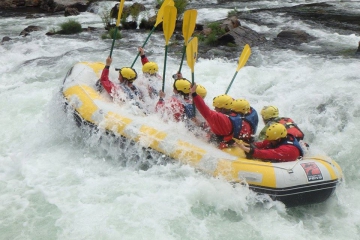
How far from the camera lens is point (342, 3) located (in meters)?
16.3

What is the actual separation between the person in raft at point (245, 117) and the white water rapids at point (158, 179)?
27.8 inches

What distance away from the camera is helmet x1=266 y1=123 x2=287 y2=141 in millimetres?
4418

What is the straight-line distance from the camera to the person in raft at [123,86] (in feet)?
19.2

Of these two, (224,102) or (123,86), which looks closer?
(224,102)

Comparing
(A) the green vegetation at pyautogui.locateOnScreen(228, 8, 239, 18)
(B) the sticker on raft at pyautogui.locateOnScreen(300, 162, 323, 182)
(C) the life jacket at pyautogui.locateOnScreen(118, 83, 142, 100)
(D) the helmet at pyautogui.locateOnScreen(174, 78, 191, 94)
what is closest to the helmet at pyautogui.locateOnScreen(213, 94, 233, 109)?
(D) the helmet at pyautogui.locateOnScreen(174, 78, 191, 94)

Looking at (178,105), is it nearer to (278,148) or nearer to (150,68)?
(150,68)

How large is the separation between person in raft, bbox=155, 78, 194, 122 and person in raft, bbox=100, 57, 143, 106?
0.55 m

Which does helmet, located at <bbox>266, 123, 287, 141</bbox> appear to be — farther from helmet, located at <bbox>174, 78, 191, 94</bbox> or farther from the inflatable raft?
A: helmet, located at <bbox>174, 78, 191, 94</bbox>

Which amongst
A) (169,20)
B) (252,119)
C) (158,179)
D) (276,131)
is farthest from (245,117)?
(169,20)

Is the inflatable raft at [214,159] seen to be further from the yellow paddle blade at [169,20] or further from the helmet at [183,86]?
the yellow paddle blade at [169,20]

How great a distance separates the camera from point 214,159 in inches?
178

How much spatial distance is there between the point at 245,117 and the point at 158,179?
1.24 meters

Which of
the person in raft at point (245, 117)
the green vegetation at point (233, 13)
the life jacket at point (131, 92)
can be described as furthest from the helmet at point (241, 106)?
the green vegetation at point (233, 13)

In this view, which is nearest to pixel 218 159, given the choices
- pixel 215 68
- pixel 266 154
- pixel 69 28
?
pixel 266 154
